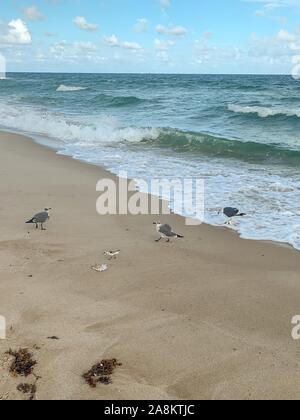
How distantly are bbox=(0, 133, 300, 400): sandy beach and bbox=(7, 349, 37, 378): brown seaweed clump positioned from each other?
0.16 ft

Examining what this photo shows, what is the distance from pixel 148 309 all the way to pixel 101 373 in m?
1.08

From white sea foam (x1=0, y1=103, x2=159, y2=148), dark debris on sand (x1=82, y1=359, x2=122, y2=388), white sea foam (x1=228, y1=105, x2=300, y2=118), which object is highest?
white sea foam (x1=228, y1=105, x2=300, y2=118)

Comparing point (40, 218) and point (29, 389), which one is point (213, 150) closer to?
point (40, 218)

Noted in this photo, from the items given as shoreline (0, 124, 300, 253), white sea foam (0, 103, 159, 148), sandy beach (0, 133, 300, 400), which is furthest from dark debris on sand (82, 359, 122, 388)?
white sea foam (0, 103, 159, 148)

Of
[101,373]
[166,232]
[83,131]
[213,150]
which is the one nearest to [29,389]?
[101,373]

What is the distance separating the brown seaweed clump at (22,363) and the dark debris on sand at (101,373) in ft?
1.35

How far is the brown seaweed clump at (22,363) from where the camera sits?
10.8ft

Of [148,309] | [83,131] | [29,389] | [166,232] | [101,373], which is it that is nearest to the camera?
[29,389]

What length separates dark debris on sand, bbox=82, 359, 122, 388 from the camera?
3262 millimetres

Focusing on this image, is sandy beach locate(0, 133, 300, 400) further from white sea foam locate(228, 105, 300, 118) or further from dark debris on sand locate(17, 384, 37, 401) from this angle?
white sea foam locate(228, 105, 300, 118)

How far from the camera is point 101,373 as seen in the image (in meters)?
3.36

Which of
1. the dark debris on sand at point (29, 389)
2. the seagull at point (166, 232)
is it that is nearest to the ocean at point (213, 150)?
the seagull at point (166, 232)
